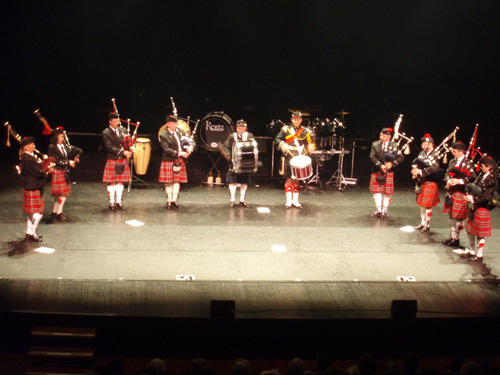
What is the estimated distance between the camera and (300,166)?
8.33 m

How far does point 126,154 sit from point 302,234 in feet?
9.74

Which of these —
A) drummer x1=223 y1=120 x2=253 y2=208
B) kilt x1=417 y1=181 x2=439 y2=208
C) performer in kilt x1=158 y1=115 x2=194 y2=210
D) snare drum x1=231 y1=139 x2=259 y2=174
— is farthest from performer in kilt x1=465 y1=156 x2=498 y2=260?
performer in kilt x1=158 y1=115 x2=194 y2=210

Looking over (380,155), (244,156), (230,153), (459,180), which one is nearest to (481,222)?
(459,180)

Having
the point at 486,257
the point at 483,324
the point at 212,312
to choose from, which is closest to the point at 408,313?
the point at 483,324

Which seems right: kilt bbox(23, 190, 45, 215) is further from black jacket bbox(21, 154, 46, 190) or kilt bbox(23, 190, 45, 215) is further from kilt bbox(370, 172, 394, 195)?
kilt bbox(370, 172, 394, 195)

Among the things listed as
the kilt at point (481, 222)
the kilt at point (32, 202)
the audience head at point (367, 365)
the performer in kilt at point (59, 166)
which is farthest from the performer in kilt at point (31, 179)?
the kilt at point (481, 222)

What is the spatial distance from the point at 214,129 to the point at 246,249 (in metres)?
4.56

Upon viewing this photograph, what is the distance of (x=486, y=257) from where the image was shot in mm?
6609

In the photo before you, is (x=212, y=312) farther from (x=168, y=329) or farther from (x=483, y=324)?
(x=483, y=324)

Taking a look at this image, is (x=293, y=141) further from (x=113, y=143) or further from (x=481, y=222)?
(x=481, y=222)

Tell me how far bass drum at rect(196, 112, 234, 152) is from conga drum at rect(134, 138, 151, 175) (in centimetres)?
Answer: 109

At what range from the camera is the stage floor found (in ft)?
17.6

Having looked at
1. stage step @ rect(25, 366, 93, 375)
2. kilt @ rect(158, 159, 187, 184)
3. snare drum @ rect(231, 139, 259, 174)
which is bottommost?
stage step @ rect(25, 366, 93, 375)

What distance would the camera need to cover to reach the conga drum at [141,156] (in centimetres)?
1037
